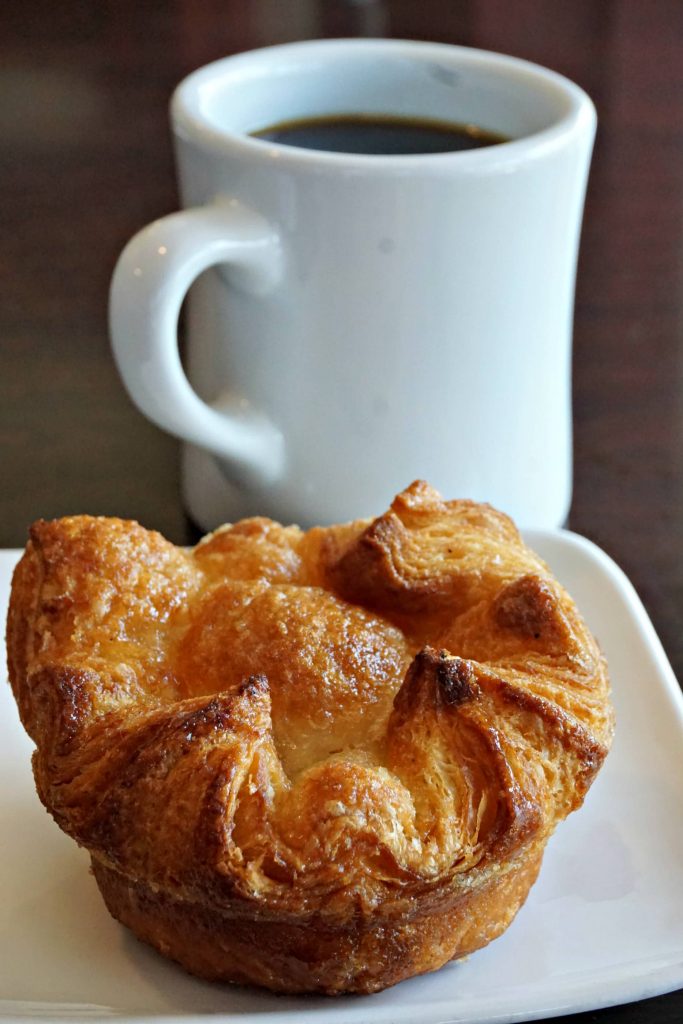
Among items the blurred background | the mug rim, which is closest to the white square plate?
the blurred background

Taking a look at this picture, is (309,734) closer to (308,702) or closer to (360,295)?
(308,702)

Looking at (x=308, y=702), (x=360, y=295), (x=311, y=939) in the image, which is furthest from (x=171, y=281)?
(x=311, y=939)

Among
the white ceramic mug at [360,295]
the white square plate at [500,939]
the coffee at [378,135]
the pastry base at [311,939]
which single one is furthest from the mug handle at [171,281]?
the pastry base at [311,939]

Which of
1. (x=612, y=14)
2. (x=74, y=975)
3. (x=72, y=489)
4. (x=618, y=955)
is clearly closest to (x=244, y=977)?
(x=74, y=975)

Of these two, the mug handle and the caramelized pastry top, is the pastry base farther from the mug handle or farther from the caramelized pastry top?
the mug handle

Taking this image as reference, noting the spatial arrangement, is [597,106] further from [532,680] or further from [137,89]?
[532,680]
